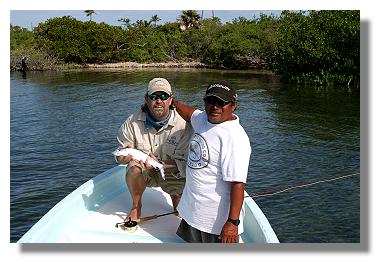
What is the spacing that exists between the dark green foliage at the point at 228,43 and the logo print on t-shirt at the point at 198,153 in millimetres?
17327

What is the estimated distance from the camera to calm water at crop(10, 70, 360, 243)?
7230 mm

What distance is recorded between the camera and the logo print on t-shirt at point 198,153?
3.11 meters

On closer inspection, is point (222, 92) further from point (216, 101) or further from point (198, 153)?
point (198, 153)

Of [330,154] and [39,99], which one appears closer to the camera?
[330,154]

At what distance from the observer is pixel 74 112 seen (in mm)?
16250

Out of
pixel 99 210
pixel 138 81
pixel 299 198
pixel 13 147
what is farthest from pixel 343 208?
pixel 138 81

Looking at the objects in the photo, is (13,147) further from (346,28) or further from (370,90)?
(346,28)

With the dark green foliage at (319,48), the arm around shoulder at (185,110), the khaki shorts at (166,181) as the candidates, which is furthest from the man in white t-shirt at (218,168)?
the dark green foliage at (319,48)

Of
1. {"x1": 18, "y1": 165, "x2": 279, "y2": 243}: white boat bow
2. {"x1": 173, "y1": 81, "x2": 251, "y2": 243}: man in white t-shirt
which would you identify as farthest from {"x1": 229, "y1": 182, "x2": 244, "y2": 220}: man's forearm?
{"x1": 18, "y1": 165, "x2": 279, "y2": 243}: white boat bow

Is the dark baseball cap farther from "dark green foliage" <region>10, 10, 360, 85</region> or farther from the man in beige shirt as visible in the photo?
"dark green foliage" <region>10, 10, 360, 85</region>

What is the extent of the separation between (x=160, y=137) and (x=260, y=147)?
7522mm

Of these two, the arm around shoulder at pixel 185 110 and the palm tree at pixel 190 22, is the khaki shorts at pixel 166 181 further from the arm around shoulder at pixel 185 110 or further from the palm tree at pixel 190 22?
the palm tree at pixel 190 22

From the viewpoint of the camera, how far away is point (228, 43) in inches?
1403
